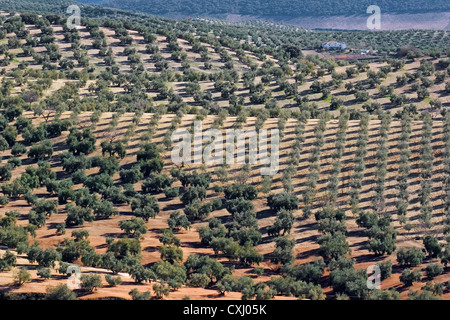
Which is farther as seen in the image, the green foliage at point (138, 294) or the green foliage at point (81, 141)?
the green foliage at point (81, 141)

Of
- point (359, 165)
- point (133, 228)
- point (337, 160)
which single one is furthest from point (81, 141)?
point (359, 165)

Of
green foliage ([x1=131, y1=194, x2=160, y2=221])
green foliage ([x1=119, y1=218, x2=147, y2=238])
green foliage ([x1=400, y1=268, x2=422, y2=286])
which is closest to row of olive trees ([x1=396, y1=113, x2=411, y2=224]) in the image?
green foliage ([x1=400, y1=268, x2=422, y2=286])

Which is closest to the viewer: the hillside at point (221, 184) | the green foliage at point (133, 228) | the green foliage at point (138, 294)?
the green foliage at point (138, 294)

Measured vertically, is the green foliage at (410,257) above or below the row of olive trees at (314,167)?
below

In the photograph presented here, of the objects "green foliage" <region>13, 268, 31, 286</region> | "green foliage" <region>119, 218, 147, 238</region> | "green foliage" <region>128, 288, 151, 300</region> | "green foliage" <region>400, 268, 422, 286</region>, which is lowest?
"green foliage" <region>400, 268, 422, 286</region>

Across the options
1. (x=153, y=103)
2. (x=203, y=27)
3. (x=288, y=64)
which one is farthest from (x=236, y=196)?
(x=203, y=27)

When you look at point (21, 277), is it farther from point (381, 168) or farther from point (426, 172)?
point (426, 172)

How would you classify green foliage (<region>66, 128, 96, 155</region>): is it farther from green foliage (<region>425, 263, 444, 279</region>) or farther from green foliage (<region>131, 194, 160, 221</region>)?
green foliage (<region>425, 263, 444, 279</region>)

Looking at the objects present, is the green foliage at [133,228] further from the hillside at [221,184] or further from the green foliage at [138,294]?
the green foliage at [138,294]

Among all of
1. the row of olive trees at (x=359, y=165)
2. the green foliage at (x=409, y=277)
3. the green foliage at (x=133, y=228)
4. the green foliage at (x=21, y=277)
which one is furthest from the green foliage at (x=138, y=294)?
the row of olive trees at (x=359, y=165)
